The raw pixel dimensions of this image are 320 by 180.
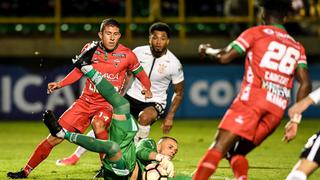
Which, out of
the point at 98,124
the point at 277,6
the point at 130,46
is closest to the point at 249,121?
the point at 277,6

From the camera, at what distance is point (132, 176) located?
8.67m

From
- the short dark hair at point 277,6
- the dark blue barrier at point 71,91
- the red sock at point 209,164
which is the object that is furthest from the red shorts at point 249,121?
the dark blue barrier at point 71,91

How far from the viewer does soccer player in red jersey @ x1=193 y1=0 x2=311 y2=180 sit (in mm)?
7258

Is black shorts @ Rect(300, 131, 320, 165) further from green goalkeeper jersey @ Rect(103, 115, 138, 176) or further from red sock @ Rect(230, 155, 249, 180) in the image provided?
green goalkeeper jersey @ Rect(103, 115, 138, 176)

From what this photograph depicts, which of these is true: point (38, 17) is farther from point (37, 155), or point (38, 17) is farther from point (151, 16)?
point (37, 155)

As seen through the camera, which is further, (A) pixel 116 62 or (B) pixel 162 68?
(B) pixel 162 68

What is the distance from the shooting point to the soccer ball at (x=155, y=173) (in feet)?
28.0

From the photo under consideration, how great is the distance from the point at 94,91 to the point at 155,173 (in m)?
1.84

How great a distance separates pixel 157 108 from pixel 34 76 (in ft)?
25.9

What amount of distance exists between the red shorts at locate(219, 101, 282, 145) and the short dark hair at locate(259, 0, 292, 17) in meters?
0.85

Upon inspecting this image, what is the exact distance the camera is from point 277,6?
7.37 m

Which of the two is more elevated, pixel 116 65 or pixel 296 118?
pixel 296 118

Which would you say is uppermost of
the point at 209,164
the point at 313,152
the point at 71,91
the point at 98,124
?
the point at 313,152

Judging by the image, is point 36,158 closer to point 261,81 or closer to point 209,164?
point 209,164
